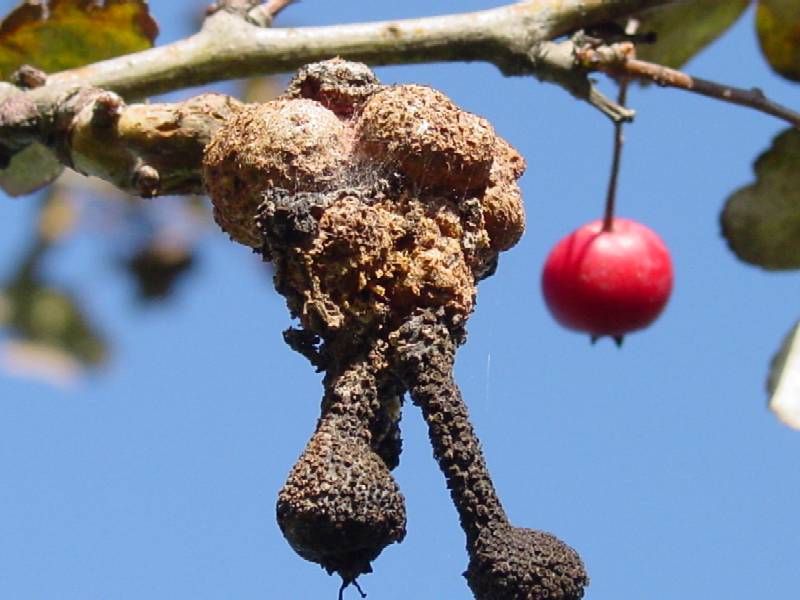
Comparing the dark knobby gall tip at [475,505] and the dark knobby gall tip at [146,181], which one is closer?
the dark knobby gall tip at [475,505]

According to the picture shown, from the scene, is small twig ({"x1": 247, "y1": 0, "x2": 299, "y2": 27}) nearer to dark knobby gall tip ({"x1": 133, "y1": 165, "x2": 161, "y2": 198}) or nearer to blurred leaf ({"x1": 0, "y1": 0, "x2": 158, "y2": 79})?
blurred leaf ({"x1": 0, "y1": 0, "x2": 158, "y2": 79})

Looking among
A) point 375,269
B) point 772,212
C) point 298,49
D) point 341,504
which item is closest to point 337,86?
point 375,269

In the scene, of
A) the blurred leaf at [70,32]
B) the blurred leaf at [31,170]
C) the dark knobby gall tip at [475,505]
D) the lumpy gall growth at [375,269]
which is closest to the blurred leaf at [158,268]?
the blurred leaf at [31,170]

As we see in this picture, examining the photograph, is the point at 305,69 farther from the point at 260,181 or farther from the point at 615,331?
the point at 615,331

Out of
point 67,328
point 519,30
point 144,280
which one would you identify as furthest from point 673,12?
point 67,328

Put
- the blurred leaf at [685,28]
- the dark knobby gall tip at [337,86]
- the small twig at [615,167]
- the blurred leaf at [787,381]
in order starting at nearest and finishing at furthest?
the dark knobby gall tip at [337,86]
the blurred leaf at [787,381]
the small twig at [615,167]
the blurred leaf at [685,28]

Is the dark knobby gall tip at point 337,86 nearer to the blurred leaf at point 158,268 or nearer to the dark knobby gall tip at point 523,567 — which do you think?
the dark knobby gall tip at point 523,567

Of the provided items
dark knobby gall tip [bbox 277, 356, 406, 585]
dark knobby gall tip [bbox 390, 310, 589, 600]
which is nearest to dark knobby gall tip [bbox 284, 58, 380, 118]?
dark knobby gall tip [bbox 390, 310, 589, 600]

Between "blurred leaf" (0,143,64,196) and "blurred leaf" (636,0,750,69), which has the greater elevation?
"blurred leaf" (636,0,750,69)

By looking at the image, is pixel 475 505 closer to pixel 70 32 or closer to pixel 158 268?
pixel 70 32
